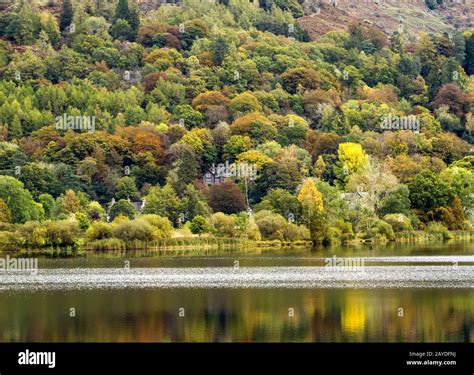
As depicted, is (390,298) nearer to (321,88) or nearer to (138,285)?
(138,285)

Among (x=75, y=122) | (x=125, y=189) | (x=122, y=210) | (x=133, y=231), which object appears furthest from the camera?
(x=75, y=122)

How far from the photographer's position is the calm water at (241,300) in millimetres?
38062

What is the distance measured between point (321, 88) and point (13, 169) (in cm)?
5554

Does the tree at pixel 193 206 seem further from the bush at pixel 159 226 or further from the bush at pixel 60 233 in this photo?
the bush at pixel 60 233

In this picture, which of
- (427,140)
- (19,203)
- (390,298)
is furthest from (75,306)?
(427,140)

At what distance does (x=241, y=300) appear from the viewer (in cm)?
4603

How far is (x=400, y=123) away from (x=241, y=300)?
92.0 m

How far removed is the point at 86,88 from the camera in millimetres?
144000
